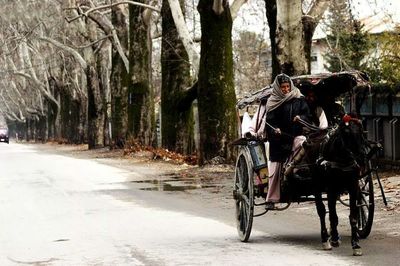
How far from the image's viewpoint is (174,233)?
A: 468 inches

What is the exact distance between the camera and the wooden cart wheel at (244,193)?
416 inches

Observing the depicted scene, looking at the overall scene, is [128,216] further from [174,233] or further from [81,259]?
[81,259]

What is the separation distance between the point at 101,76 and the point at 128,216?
115 ft

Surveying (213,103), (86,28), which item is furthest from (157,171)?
(86,28)

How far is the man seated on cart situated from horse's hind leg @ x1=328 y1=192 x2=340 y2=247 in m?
0.86

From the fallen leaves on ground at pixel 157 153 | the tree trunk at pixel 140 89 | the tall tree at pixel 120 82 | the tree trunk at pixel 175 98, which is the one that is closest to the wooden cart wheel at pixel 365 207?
the fallen leaves on ground at pixel 157 153

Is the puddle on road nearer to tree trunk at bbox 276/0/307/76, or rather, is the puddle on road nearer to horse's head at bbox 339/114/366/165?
tree trunk at bbox 276/0/307/76

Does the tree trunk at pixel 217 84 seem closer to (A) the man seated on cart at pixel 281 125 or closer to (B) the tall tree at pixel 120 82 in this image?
(A) the man seated on cart at pixel 281 125

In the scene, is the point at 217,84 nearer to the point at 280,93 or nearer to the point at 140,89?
the point at 140,89

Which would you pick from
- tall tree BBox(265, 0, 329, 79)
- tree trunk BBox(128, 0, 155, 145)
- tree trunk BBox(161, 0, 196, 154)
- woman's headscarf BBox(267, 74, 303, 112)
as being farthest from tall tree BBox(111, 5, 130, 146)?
→ woman's headscarf BBox(267, 74, 303, 112)

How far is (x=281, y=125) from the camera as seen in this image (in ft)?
34.7

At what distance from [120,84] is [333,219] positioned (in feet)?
109

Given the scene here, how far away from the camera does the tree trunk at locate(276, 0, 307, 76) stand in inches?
755

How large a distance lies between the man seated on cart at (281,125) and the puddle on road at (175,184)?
9.56 m
